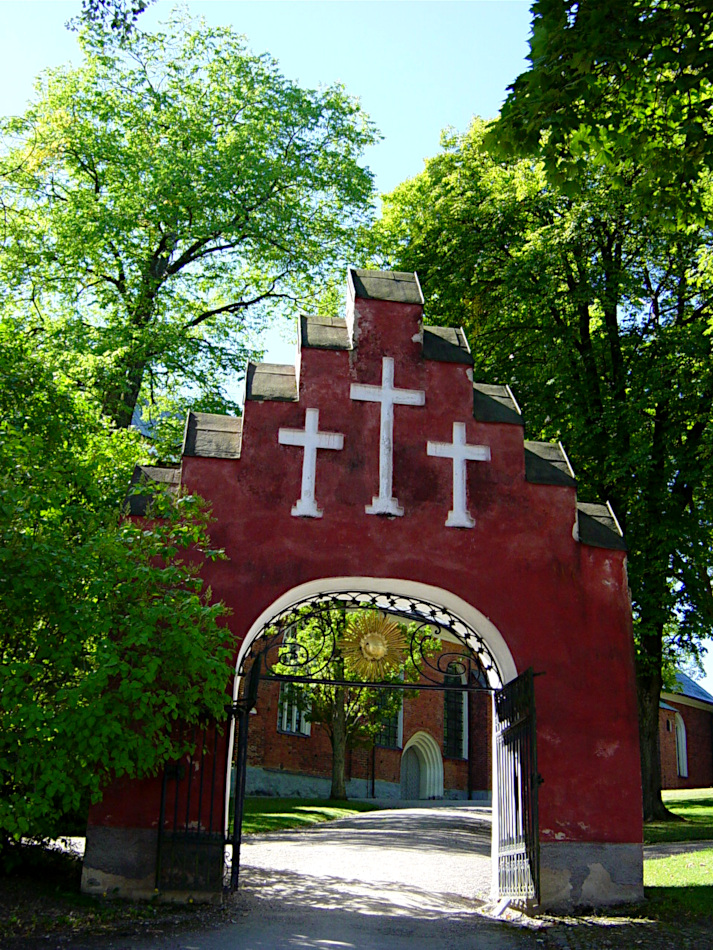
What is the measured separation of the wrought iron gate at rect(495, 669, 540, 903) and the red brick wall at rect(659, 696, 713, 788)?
3914 cm

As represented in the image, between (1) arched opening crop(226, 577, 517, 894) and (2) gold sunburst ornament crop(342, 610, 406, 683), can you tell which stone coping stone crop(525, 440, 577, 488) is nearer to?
(1) arched opening crop(226, 577, 517, 894)

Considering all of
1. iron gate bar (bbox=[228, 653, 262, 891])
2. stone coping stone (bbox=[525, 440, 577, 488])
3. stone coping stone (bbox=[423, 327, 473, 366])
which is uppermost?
stone coping stone (bbox=[423, 327, 473, 366])

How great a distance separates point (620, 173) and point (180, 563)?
448 inches

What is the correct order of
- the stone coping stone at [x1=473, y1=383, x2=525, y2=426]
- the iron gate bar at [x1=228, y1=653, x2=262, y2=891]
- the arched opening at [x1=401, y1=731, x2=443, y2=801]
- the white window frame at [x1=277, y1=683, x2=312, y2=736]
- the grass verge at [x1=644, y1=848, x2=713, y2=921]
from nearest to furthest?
the grass verge at [x1=644, y1=848, x2=713, y2=921]
the iron gate bar at [x1=228, y1=653, x2=262, y2=891]
the stone coping stone at [x1=473, y1=383, x2=525, y2=426]
the white window frame at [x1=277, y1=683, x2=312, y2=736]
the arched opening at [x1=401, y1=731, x2=443, y2=801]

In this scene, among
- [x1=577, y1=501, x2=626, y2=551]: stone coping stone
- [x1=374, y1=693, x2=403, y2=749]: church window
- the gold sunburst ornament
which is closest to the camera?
[x1=577, y1=501, x2=626, y2=551]: stone coping stone

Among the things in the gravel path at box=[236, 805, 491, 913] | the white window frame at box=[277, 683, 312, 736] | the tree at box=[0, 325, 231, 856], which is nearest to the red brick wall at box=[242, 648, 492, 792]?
the white window frame at box=[277, 683, 312, 736]

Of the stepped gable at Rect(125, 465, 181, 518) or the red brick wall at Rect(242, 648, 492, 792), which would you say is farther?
the red brick wall at Rect(242, 648, 492, 792)

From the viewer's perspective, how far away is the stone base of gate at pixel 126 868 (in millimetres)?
9297

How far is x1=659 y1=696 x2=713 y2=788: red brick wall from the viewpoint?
4741cm

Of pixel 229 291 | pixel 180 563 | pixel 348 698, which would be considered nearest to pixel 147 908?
pixel 180 563

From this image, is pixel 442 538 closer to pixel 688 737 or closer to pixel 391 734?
pixel 391 734

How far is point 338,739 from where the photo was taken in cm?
2983

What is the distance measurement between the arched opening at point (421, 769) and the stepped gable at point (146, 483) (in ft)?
99.1

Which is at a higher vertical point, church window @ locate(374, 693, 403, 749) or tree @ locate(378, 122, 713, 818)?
tree @ locate(378, 122, 713, 818)
